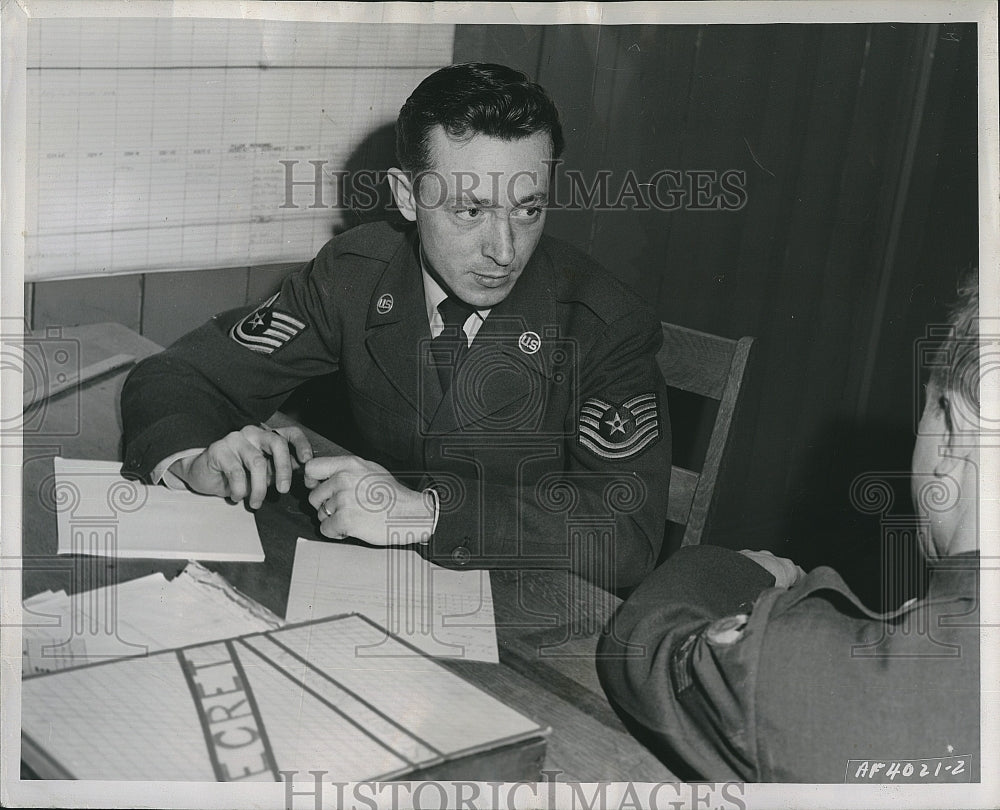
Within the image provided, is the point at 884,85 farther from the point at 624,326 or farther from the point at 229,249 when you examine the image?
the point at 229,249

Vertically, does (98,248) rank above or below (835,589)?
above

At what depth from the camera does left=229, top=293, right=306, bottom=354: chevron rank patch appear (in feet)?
3.55

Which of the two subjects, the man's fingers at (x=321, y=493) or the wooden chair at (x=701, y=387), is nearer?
the man's fingers at (x=321, y=493)

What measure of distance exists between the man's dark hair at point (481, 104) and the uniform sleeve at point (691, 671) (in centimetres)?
51

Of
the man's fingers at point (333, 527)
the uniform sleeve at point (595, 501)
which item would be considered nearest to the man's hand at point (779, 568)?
the uniform sleeve at point (595, 501)

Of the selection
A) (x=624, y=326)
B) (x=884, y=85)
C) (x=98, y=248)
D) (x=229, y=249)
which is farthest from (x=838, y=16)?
(x=98, y=248)

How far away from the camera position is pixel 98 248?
1060mm

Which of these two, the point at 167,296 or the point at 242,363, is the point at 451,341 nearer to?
the point at 242,363

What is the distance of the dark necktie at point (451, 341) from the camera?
3.38 ft

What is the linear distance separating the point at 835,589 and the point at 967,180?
1.55 feet

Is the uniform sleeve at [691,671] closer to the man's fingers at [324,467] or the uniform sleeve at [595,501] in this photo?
the uniform sleeve at [595,501]

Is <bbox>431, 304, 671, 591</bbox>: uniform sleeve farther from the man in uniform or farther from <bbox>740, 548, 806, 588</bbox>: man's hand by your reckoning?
<bbox>740, 548, 806, 588</bbox>: man's hand

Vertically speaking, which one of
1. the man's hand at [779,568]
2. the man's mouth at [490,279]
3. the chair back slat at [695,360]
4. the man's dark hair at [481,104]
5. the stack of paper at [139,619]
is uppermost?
the man's dark hair at [481,104]

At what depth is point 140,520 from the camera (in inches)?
38.5
